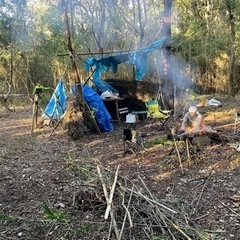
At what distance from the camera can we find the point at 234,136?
5617mm

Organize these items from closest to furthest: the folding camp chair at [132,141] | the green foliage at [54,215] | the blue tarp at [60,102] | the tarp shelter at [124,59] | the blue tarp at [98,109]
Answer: the green foliage at [54,215] → the folding camp chair at [132,141] → the blue tarp at [98,109] → the blue tarp at [60,102] → the tarp shelter at [124,59]

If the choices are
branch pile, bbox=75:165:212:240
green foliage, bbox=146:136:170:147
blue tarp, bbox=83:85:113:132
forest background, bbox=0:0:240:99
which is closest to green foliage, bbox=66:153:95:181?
branch pile, bbox=75:165:212:240

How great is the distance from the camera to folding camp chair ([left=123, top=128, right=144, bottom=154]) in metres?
5.23

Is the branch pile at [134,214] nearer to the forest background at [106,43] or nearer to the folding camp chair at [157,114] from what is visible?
the folding camp chair at [157,114]

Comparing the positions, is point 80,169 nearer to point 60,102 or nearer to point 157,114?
point 157,114

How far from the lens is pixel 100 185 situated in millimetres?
3406

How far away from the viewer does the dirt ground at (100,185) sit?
9.36 ft

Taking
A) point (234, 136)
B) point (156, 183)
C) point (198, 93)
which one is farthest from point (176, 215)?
point (198, 93)

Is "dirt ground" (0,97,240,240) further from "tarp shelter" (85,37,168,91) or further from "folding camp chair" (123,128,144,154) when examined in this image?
"tarp shelter" (85,37,168,91)

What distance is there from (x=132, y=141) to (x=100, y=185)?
79.8 inches

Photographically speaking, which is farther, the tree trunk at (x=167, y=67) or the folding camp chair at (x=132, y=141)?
the tree trunk at (x=167, y=67)

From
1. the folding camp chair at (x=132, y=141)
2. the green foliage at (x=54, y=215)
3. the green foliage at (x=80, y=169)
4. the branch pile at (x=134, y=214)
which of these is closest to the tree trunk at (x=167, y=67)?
the folding camp chair at (x=132, y=141)

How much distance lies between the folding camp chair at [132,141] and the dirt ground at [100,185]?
0.12 metres

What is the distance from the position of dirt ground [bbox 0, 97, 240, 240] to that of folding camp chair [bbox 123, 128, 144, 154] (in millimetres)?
119
